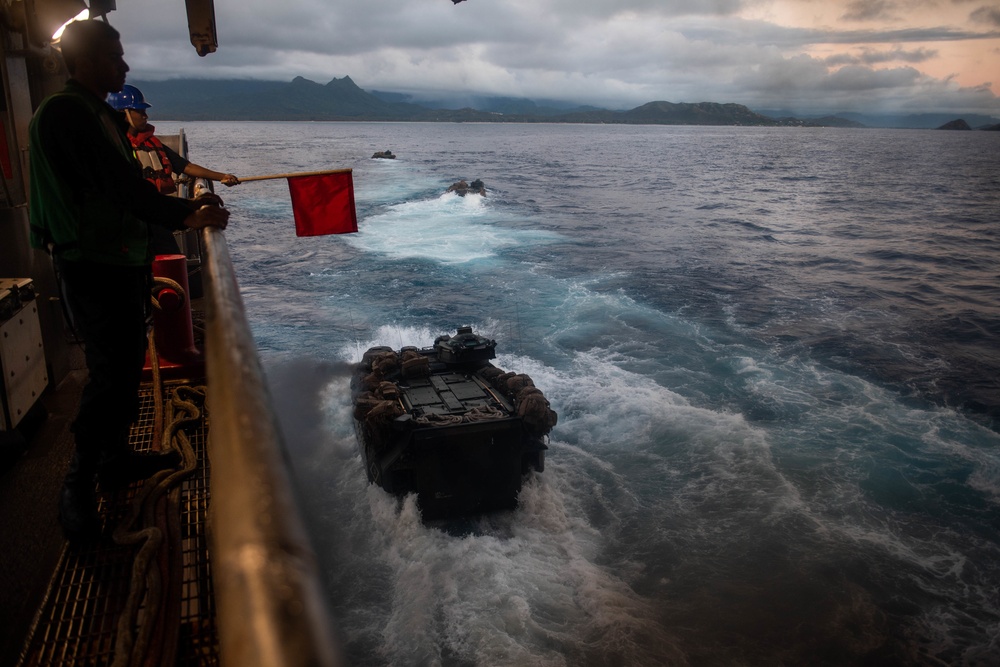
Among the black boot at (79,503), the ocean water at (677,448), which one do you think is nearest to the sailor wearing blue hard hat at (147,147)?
the black boot at (79,503)

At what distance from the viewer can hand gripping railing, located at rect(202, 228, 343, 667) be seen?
697mm

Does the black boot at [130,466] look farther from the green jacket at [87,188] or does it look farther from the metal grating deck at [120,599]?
the green jacket at [87,188]

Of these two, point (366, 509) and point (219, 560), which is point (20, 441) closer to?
point (219, 560)

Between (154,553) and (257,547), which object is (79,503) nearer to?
(154,553)

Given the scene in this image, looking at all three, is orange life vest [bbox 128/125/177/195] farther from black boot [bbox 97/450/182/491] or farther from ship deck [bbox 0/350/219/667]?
black boot [bbox 97/450/182/491]

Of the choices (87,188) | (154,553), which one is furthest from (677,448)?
(87,188)

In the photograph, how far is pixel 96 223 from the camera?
3211 millimetres

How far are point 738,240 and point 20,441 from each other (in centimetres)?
3958

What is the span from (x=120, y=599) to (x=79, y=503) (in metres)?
0.63

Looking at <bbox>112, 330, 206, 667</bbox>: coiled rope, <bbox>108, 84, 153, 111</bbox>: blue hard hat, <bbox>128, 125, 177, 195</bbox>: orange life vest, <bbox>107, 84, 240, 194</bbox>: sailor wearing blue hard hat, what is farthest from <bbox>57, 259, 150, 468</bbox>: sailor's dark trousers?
<bbox>108, 84, 153, 111</bbox>: blue hard hat

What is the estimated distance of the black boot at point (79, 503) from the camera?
363cm

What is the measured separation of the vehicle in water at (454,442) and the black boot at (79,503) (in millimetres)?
7233

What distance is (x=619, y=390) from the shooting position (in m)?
18.5

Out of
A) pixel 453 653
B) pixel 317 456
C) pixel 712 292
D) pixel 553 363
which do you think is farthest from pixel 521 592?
pixel 712 292
